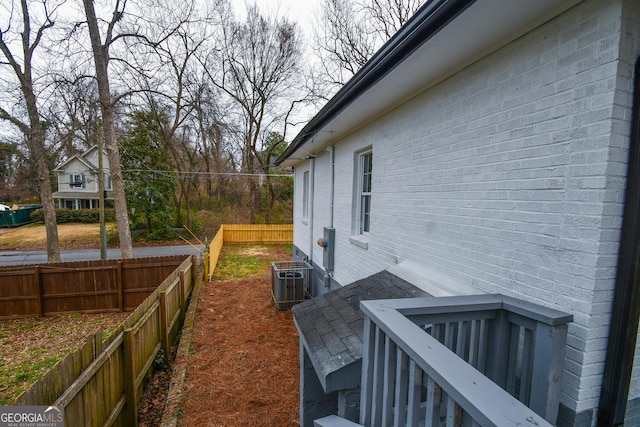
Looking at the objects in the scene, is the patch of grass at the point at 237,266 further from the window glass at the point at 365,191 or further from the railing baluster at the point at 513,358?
the railing baluster at the point at 513,358

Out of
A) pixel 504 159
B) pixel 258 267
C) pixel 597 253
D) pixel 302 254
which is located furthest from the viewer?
pixel 258 267

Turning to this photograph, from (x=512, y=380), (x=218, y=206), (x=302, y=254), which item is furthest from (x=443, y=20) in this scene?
(x=218, y=206)

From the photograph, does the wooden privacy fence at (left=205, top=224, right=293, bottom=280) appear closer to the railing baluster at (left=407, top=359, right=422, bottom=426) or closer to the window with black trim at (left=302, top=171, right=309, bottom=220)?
the window with black trim at (left=302, top=171, right=309, bottom=220)

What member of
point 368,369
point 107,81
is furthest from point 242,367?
point 107,81

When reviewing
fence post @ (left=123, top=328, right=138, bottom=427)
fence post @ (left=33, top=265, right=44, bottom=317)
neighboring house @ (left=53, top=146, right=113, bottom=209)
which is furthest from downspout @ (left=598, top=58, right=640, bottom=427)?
neighboring house @ (left=53, top=146, right=113, bottom=209)

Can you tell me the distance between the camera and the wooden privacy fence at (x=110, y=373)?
8.51ft

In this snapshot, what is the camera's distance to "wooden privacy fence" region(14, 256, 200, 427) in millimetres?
2594

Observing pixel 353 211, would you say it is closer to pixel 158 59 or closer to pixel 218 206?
pixel 158 59

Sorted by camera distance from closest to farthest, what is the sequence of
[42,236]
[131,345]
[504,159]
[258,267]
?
[504,159]
[131,345]
[258,267]
[42,236]

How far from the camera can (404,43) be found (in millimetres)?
2305

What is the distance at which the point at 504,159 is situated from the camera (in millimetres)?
2199

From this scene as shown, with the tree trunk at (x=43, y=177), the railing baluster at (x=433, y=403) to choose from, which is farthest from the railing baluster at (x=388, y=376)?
the tree trunk at (x=43, y=177)

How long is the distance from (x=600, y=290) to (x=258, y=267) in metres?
11.2

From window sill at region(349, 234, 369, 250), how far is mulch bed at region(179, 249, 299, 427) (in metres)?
2.23
